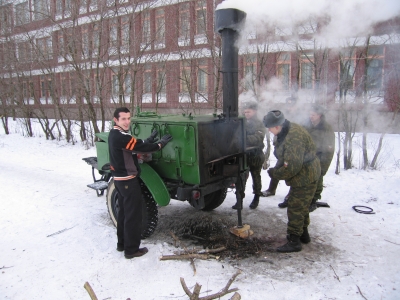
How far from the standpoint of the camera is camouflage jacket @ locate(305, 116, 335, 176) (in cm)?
516

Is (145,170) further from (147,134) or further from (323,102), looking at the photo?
(323,102)

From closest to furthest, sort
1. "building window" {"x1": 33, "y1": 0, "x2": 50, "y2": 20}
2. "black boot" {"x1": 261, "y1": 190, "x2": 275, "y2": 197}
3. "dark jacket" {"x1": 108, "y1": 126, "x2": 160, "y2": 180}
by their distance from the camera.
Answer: "dark jacket" {"x1": 108, "y1": 126, "x2": 160, "y2": 180}, "black boot" {"x1": 261, "y1": 190, "x2": 275, "y2": 197}, "building window" {"x1": 33, "y1": 0, "x2": 50, "y2": 20}

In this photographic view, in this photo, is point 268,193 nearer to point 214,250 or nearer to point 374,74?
point 214,250

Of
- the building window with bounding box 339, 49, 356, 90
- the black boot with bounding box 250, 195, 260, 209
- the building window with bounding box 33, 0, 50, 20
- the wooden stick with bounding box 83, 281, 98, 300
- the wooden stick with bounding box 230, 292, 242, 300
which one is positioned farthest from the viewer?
the building window with bounding box 33, 0, 50, 20

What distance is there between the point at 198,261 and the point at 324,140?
280 cm

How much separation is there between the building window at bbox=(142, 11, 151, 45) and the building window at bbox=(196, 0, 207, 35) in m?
1.81

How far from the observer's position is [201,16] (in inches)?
383

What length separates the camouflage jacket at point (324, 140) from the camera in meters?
5.16

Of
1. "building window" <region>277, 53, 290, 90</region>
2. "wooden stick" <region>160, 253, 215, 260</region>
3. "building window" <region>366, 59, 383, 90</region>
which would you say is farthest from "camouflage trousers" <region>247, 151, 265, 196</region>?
"building window" <region>277, 53, 290, 90</region>

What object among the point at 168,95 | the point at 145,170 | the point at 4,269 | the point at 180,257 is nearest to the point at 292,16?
the point at 145,170

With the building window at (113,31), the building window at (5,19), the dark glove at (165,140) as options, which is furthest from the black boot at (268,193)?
the building window at (5,19)

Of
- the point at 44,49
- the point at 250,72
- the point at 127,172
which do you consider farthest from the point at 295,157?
the point at 44,49

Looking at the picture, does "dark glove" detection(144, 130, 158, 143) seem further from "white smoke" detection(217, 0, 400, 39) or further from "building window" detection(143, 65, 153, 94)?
"building window" detection(143, 65, 153, 94)

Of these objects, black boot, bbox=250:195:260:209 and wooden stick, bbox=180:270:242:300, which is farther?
black boot, bbox=250:195:260:209
